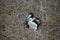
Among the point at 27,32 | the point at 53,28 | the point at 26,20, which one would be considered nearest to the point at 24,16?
the point at 26,20

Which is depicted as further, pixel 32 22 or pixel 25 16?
pixel 25 16

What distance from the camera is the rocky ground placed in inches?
132

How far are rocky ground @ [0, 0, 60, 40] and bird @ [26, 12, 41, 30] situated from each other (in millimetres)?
77

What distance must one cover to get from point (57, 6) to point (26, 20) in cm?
76

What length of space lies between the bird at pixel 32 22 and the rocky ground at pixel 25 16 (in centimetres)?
8

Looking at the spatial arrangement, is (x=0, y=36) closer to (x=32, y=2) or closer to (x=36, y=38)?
(x=36, y=38)

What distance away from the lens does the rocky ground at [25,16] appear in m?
3.34

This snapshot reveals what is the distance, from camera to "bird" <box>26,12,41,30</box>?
3418 millimetres

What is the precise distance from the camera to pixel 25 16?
12.2 ft

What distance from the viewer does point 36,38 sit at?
10.9 ft

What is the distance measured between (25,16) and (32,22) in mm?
335

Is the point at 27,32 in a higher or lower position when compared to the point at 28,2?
lower

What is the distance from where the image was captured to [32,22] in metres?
3.42

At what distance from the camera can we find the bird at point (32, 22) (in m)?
3.42
